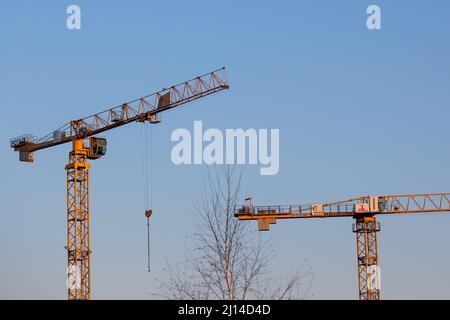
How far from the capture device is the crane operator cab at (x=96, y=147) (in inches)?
5231

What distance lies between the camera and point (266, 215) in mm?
143750

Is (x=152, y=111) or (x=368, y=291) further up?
(x=152, y=111)

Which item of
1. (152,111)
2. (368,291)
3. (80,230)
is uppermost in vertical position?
(152,111)

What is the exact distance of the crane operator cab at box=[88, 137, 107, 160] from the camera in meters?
133

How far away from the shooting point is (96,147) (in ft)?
437

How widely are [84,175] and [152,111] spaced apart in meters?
14.4

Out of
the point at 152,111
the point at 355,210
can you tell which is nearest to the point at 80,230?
the point at 152,111
